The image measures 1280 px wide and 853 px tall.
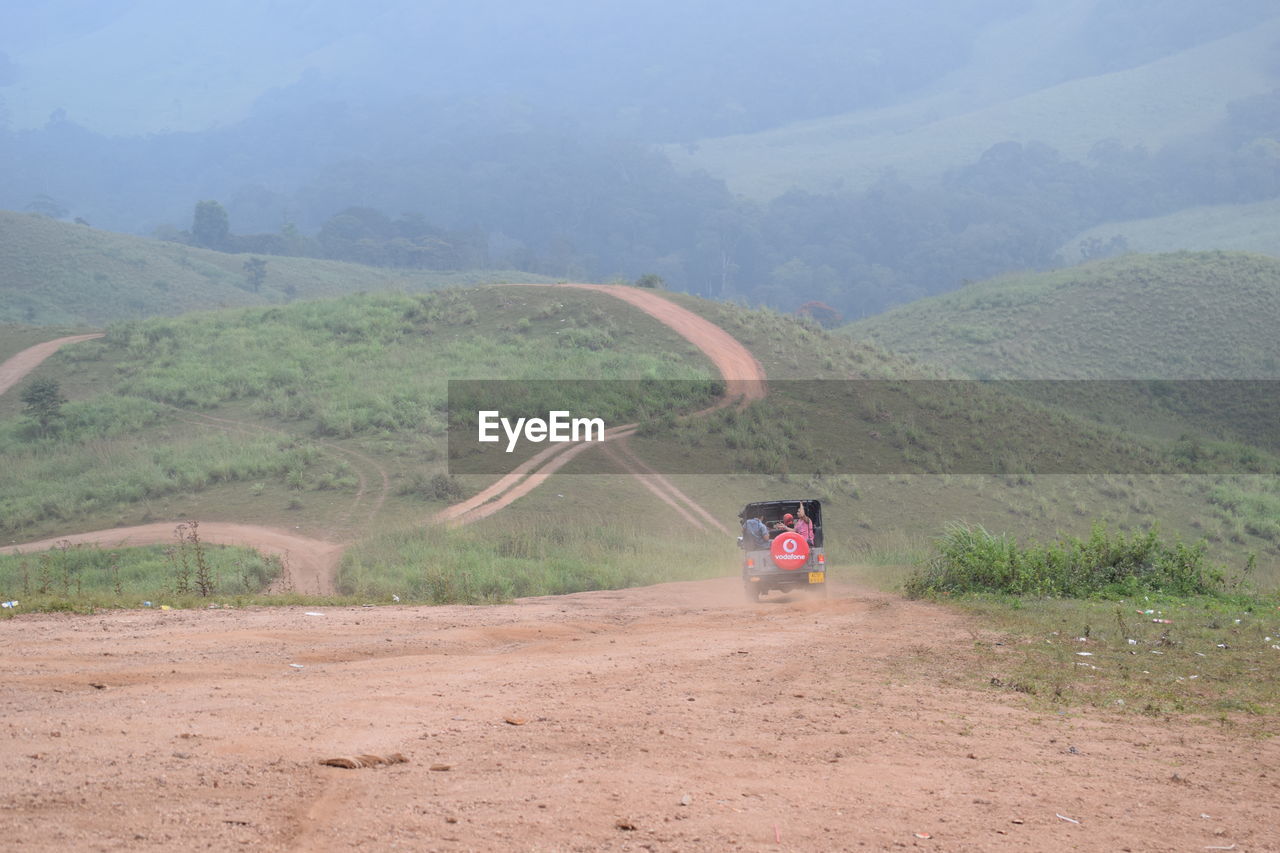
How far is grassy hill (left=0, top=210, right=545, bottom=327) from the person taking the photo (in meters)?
75.5

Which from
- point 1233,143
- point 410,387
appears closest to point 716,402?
point 410,387

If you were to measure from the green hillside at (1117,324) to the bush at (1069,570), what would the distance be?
45556 mm

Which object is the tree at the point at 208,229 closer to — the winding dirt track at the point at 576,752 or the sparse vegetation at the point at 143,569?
the sparse vegetation at the point at 143,569

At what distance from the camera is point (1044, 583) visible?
13.8 metres

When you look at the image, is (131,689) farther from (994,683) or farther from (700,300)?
(700,300)

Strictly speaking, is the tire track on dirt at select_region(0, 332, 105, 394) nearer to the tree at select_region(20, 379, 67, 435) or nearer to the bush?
the tree at select_region(20, 379, 67, 435)

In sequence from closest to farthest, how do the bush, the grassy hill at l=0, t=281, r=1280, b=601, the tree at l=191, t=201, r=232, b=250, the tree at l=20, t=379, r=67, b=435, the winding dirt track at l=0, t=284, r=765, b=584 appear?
1. the bush
2. the winding dirt track at l=0, t=284, r=765, b=584
3. the grassy hill at l=0, t=281, r=1280, b=601
4. the tree at l=20, t=379, r=67, b=435
5. the tree at l=191, t=201, r=232, b=250

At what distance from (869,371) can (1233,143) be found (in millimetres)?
157387

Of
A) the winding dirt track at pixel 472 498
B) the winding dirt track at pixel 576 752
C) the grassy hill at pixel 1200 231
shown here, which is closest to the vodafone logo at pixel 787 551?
the winding dirt track at pixel 576 752

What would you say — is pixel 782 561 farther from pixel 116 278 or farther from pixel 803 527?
pixel 116 278

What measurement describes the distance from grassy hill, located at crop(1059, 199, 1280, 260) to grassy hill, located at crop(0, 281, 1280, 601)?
4286 inches
